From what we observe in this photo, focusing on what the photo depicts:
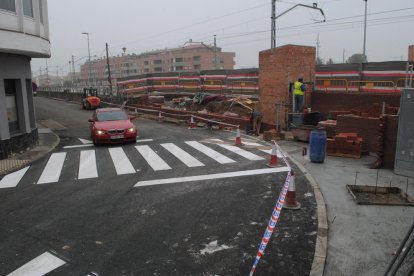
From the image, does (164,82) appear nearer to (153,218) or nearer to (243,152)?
(243,152)

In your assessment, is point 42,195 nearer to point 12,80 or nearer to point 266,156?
point 266,156

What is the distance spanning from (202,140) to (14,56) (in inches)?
361

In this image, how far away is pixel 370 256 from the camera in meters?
6.05

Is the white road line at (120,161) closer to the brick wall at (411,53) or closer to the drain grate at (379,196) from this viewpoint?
the drain grate at (379,196)

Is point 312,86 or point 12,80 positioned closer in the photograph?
point 12,80

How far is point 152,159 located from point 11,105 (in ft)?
24.5

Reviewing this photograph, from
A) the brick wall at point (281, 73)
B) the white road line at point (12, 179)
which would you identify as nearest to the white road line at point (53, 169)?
the white road line at point (12, 179)

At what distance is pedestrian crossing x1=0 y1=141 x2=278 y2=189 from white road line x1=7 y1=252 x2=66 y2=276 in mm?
5302

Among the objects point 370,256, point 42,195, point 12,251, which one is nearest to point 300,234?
point 370,256

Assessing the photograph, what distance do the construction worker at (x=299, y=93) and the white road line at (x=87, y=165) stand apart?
1001 centimetres

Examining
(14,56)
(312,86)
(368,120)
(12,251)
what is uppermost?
(14,56)

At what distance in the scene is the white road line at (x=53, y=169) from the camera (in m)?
11.4

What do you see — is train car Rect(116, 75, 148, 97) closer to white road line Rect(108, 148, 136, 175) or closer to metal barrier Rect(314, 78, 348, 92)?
metal barrier Rect(314, 78, 348, 92)

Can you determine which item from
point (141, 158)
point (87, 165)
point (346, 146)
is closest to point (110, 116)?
point (141, 158)
